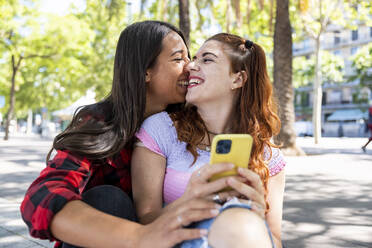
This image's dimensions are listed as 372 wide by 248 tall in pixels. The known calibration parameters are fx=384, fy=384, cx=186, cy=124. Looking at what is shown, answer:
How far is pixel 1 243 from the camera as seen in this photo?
342 cm

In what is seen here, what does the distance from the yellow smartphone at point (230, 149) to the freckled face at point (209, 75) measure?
0.84 metres

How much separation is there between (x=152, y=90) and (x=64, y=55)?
17.9 meters

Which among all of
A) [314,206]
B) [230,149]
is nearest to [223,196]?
[230,149]

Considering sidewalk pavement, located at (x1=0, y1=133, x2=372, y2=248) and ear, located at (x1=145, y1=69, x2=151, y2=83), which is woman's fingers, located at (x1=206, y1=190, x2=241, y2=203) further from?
sidewalk pavement, located at (x1=0, y1=133, x2=372, y2=248)

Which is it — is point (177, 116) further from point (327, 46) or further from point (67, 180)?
point (327, 46)

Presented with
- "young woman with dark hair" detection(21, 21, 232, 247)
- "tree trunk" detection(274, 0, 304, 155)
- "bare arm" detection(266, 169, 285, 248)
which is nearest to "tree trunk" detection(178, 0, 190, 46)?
"tree trunk" detection(274, 0, 304, 155)

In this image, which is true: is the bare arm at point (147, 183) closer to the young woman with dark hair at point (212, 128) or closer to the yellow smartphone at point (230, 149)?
the young woman with dark hair at point (212, 128)

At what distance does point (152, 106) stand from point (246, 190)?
3.63ft

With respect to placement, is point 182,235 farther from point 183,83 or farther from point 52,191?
point 183,83

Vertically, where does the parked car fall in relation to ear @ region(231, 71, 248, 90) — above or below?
below

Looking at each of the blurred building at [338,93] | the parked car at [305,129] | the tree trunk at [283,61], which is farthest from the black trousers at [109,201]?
the blurred building at [338,93]

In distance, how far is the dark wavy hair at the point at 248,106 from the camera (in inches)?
88.6

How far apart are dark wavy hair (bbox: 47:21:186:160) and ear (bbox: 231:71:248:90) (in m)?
0.49

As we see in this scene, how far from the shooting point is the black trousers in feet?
5.36
